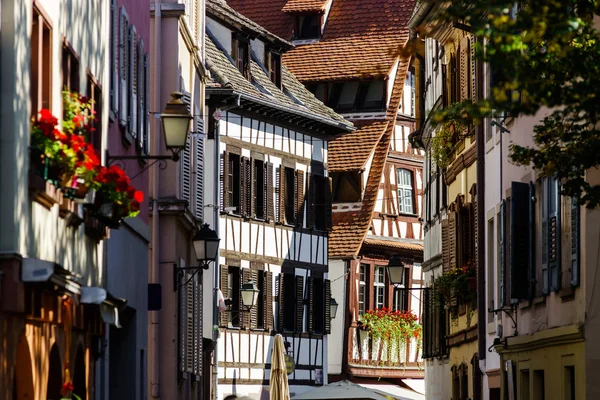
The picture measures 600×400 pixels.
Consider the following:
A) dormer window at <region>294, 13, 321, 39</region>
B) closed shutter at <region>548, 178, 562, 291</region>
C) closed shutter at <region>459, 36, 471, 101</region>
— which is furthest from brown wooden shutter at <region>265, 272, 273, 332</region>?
closed shutter at <region>548, 178, 562, 291</region>

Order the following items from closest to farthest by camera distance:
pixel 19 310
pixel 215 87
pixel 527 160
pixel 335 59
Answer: pixel 19 310
pixel 527 160
pixel 215 87
pixel 335 59

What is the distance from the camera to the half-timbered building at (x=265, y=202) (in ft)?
122

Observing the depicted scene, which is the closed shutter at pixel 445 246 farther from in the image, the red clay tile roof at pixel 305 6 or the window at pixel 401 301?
the red clay tile roof at pixel 305 6

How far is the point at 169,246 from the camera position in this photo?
76.6ft

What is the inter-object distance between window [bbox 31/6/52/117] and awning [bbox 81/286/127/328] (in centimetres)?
155

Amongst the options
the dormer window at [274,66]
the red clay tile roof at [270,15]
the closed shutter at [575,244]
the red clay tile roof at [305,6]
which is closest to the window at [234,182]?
the dormer window at [274,66]

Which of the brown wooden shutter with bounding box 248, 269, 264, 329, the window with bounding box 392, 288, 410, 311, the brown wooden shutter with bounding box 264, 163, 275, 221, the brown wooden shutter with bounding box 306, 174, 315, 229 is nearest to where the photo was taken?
the brown wooden shutter with bounding box 248, 269, 264, 329

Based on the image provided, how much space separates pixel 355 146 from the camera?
46375mm

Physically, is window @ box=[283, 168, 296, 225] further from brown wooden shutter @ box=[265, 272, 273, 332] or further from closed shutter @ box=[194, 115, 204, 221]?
closed shutter @ box=[194, 115, 204, 221]

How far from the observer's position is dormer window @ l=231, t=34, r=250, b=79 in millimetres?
38344

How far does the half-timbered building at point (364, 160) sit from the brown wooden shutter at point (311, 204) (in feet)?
12.5

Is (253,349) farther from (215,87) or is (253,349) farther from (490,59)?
(490,59)

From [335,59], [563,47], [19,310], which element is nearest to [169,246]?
[19,310]

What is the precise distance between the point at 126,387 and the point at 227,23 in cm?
1987
